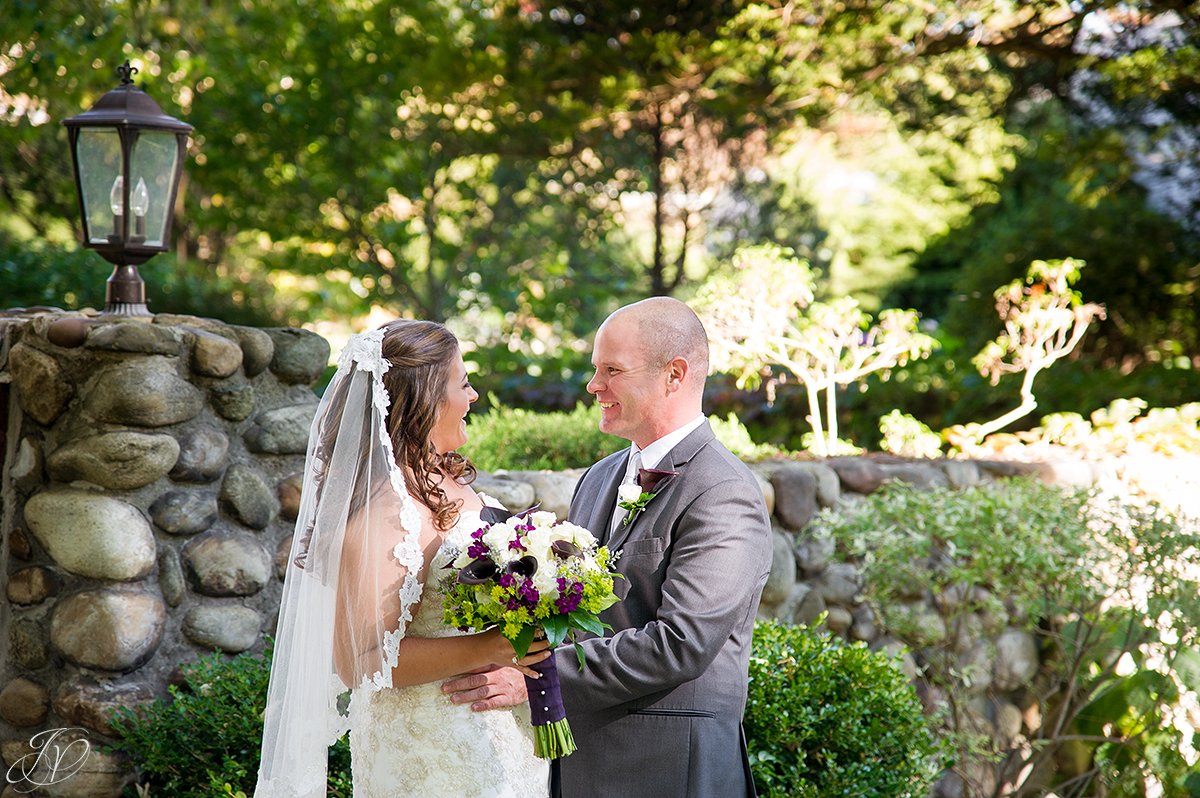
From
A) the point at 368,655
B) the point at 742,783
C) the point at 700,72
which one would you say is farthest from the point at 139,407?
the point at 700,72

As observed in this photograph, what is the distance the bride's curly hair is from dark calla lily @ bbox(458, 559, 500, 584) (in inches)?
10.5

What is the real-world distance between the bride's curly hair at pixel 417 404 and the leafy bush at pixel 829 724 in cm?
177

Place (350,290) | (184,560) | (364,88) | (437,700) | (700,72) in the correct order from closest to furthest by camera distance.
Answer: (437,700) → (184,560) → (700,72) → (364,88) → (350,290)

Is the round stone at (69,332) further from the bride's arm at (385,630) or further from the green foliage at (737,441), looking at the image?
the green foliage at (737,441)

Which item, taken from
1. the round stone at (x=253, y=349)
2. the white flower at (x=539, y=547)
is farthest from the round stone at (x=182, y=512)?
the white flower at (x=539, y=547)

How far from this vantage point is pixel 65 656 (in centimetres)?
394

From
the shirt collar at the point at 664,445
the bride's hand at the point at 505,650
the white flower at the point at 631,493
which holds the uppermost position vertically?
the shirt collar at the point at 664,445

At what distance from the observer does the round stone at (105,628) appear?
Result: 3859mm

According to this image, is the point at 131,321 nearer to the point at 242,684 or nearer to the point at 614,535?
the point at 242,684

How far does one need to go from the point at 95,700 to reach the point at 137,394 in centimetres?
104

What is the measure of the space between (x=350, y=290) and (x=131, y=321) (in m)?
10.2

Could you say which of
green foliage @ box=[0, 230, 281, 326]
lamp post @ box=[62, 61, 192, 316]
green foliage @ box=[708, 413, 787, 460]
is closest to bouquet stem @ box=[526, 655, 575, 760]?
lamp post @ box=[62, 61, 192, 316]

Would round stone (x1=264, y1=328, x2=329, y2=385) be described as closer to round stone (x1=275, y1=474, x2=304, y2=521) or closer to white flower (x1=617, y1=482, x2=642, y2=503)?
round stone (x1=275, y1=474, x2=304, y2=521)

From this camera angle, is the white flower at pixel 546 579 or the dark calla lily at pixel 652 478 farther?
the dark calla lily at pixel 652 478
